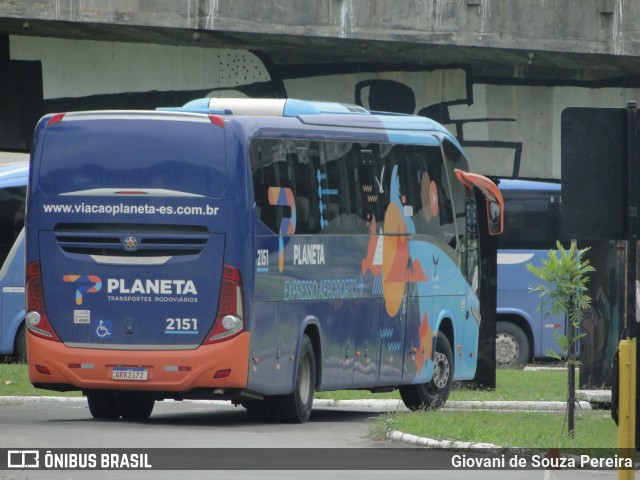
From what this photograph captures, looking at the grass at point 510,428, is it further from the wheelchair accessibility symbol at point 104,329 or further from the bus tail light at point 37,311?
the bus tail light at point 37,311

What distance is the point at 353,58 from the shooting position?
24.2 metres

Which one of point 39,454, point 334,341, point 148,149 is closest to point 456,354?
point 334,341

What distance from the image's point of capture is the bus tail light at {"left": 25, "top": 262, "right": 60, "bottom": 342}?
17.7m

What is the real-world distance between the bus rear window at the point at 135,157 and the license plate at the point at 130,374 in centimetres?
190

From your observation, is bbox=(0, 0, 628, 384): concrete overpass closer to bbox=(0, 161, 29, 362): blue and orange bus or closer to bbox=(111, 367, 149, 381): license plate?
bbox=(111, 367, 149, 381): license plate

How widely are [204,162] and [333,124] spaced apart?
2.59m

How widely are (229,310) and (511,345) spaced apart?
18621mm

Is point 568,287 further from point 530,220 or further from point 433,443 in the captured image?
point 530,220

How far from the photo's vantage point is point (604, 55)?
77.7ft

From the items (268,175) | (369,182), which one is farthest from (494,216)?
(268,175)

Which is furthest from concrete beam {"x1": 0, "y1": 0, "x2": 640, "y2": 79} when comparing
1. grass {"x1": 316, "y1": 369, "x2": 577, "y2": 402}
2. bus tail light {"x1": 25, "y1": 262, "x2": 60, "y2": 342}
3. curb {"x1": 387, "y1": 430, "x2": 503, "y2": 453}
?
curb {"x1": 387, "y1": 430, "x2": 503, "y2": 453}

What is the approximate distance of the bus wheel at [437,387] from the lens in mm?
21672

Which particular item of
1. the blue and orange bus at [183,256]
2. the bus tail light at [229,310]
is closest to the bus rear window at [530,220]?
the blue and orange bus at [183,256]

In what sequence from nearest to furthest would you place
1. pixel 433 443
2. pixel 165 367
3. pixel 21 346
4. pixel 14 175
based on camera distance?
pixel 433 443, pixel 165 367, pixel 21 346, pixel 14 175
